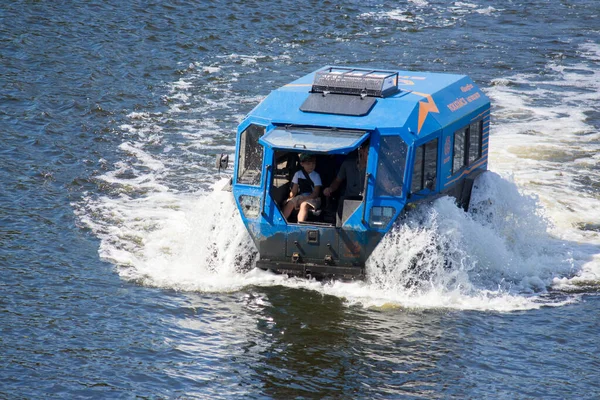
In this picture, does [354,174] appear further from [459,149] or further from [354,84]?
[459,149]

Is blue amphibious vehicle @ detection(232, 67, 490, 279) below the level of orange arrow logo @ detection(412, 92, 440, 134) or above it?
below

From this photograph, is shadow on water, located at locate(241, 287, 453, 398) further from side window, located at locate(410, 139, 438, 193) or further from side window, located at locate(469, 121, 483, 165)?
side window, located at locate(469, 121, 483, 165)

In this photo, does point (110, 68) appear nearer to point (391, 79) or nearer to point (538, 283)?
point (391, 79)

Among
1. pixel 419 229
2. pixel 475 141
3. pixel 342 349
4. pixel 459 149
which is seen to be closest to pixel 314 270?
pixel 419 229

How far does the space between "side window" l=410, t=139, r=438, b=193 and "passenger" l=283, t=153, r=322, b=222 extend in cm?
143

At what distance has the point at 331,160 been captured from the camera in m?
15.3

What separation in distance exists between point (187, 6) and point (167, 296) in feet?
59.6

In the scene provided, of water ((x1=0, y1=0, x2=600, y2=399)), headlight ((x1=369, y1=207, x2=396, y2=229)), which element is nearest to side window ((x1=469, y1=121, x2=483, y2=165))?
water ((x1=0, y1=0, x2=600, y2=399))

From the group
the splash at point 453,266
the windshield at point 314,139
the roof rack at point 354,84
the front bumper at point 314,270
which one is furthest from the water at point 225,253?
the roof rack at point 354,84

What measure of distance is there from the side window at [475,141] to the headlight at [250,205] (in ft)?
12.6

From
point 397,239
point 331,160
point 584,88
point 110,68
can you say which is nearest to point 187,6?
point 110,68

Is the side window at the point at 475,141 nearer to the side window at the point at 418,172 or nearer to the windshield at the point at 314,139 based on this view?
the side window at the point at 418,172

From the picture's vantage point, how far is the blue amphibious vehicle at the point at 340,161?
13.8 m

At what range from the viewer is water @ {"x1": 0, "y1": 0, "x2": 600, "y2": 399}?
1211cm
